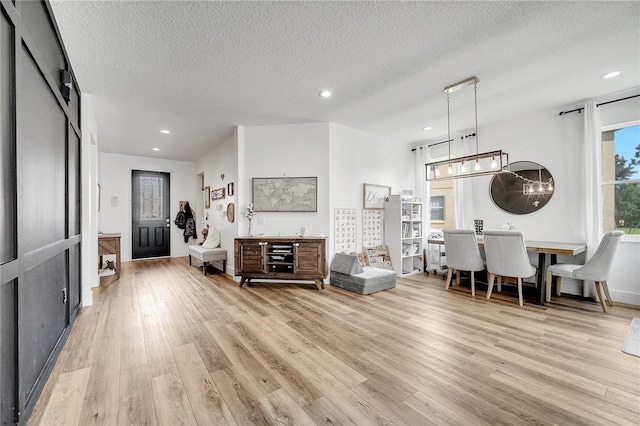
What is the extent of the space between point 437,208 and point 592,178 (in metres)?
2.35

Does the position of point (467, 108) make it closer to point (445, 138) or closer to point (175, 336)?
point (445, 138)

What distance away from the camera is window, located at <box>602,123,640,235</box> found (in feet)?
11.4

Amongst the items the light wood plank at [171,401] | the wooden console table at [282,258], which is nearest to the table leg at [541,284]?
the wooden console table at [282,258]

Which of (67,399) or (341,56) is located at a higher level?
(341,56)

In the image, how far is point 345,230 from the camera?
15.7 feet

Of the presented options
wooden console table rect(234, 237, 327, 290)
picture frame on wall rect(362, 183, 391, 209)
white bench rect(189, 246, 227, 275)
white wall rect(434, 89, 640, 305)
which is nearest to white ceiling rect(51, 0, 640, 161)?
white wall rect(434, 89, 640, 305)

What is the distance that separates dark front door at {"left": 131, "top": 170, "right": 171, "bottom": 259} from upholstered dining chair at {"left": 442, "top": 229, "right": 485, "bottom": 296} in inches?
272

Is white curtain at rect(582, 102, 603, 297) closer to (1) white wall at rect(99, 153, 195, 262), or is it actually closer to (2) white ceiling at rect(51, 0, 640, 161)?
(2) white ceiling at rect(51, 0, 640, 161)

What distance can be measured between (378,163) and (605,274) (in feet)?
11.7

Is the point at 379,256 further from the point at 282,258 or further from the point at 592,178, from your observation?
the point at 592,178

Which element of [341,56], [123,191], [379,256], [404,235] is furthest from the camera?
[123,191]

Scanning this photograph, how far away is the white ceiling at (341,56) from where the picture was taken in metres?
2.04

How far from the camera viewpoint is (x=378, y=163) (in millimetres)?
5363

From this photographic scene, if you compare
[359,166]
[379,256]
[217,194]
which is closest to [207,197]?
[217,194]
